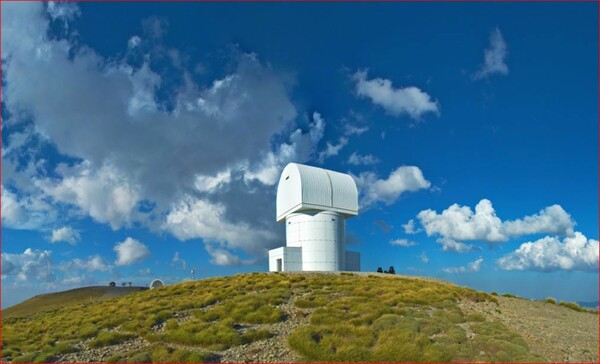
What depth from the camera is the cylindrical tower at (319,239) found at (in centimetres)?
4170

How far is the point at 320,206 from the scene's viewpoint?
42562 millimetres

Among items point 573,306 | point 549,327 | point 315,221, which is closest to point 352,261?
point 315,221

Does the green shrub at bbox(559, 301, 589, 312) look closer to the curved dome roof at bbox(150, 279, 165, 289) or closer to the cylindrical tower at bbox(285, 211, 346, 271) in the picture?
the cylindrical tower at bbox(285, 211, 346, 271)

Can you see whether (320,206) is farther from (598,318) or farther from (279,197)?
(598,318)

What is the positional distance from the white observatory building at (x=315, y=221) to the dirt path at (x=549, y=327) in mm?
17482

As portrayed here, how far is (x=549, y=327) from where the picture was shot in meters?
20.5

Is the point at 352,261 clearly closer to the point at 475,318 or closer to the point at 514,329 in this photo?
the point at 475,318

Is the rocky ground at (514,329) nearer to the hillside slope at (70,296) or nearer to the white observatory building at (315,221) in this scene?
the white observatory building at (315,221)

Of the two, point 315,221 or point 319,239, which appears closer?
point 319,239

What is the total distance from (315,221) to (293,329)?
23.6 m

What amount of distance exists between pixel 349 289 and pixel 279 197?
66.7 feet

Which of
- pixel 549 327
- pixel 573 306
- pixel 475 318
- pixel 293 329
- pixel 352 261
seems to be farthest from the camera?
pixel 352 261

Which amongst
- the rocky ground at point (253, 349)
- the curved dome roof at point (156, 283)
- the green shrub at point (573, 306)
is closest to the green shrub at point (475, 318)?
the rocky ground at point (253, 349)

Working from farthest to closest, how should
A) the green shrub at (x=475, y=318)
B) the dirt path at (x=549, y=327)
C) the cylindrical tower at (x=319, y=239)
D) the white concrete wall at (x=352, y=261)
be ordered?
the white concrete wall at (x=352, y=261) < the cylindrical tower at (x=319, y=239) < the green shrub at (x=475, y=318) < the dirt path at (x=549, y=327)
